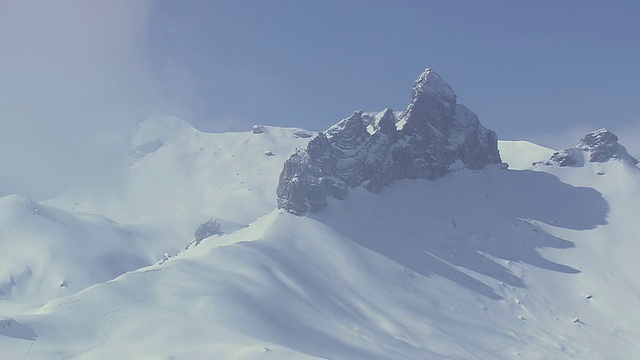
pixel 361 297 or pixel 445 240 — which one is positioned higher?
pixel 445 240

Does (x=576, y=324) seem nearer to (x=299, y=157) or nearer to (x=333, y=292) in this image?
(x=333, y=292)

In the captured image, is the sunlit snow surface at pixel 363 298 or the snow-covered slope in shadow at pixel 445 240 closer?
the sunlit snow surface at pixel 363 298

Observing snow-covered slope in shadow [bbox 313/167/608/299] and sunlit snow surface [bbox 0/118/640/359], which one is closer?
sunlit snow surface [bbox 0/118/640/359]

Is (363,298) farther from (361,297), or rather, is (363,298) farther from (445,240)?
(445,240)

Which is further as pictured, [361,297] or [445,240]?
[445,240]

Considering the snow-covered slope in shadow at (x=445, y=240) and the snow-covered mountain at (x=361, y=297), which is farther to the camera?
the snow-covered slope in shadow at (x=445, y=240)

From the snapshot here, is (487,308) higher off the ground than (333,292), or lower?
higher

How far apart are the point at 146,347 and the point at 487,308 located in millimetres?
85874

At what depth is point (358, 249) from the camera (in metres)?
176

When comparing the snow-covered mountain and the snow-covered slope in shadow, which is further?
the snow-covered slope in shadow

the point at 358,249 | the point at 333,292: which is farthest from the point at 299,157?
the point at 333,292

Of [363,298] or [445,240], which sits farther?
[445,240]

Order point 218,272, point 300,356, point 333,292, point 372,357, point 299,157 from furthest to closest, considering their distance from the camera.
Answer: point 299,157, point 333,292, point 218,272, point 372,357, point 300,356

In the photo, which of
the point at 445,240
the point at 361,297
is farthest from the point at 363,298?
the point at 445,240
